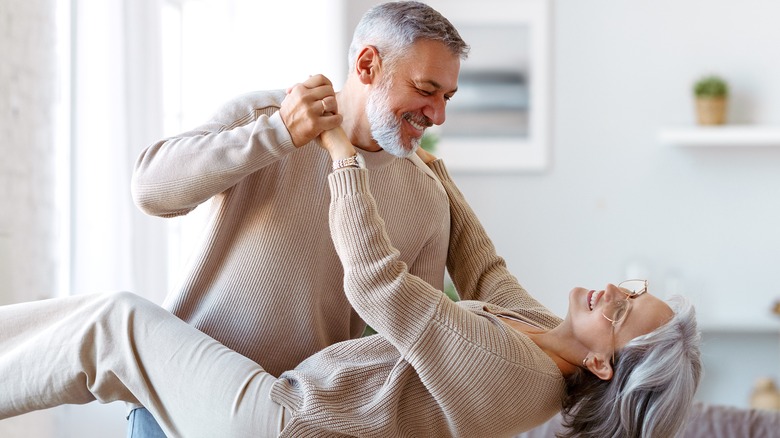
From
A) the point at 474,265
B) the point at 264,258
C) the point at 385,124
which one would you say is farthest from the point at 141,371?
the point at 474,265

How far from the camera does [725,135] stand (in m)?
5.29

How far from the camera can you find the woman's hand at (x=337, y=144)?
193cm

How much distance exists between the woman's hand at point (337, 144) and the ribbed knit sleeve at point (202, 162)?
0.25 feet

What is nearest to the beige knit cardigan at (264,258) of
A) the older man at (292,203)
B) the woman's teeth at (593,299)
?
the older man at (292,203)

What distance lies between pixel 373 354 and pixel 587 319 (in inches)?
20.0

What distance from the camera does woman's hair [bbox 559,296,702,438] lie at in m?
1.99

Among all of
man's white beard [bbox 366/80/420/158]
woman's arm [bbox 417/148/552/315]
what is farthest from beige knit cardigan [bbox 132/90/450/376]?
woman's arm [bbox 417/148/552/315]

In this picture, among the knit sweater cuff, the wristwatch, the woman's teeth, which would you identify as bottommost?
the woman's teeth

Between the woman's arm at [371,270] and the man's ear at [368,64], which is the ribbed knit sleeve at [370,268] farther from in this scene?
the man's ear at [368,64]

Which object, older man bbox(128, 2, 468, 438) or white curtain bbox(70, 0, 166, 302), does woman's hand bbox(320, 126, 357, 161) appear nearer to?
older man bbox(128, 2, 468, 438)

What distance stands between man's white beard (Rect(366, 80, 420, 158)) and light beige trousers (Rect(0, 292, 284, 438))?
0.56 metres

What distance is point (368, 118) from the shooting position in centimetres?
216

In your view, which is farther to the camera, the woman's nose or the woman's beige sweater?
the woman's nose

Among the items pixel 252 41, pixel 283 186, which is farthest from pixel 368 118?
pixel 252 41
